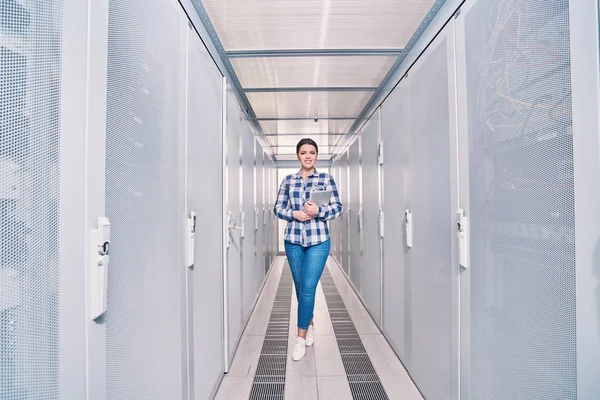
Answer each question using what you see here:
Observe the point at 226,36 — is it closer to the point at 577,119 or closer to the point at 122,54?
the point at 122,54

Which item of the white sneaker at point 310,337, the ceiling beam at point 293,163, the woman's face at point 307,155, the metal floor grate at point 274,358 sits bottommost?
the metal floor grate at point 274,358

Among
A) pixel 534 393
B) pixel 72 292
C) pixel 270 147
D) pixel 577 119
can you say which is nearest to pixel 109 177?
pixel 72 292

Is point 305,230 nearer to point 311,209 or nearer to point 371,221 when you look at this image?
point 311,209

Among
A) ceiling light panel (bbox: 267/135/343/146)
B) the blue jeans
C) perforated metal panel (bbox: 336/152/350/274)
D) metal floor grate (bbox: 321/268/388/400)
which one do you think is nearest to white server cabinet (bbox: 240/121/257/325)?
the blue jeans

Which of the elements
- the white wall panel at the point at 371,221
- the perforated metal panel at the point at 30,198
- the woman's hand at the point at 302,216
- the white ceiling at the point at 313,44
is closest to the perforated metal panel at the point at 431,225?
the white ceiling at the point at 313,44

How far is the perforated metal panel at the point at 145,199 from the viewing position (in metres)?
0.78

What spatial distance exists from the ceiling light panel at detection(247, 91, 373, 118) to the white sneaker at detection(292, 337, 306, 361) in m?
2.19

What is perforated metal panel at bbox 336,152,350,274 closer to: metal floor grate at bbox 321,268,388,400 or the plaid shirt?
metal floor grate at bbox 321,268,388,400

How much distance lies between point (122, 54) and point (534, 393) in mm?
1584

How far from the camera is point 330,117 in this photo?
3.49 m

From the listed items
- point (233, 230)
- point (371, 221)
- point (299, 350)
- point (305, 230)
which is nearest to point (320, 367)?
point (299, 350)

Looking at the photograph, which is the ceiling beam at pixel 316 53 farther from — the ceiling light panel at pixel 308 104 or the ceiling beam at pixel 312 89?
the ceiling light panel at pixel 308 104

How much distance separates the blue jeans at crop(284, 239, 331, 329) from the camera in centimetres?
Result: 206

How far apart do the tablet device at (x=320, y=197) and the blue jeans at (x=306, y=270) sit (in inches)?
11.5
